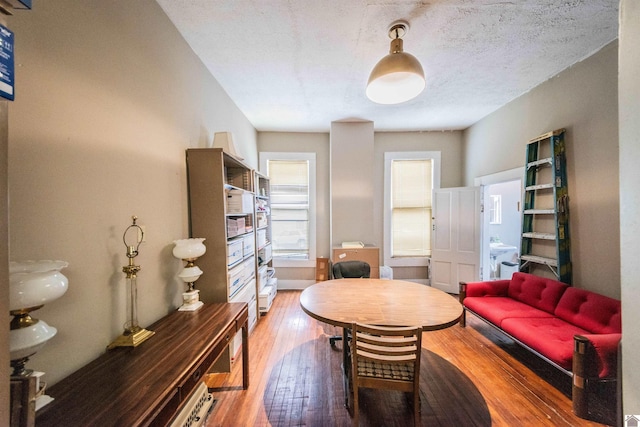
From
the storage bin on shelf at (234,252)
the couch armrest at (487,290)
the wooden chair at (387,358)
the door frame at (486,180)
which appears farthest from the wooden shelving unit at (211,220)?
the door frame at (486,180)

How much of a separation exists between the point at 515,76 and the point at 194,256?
3794 mm

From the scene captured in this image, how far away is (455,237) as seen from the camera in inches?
146

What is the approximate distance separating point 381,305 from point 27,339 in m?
1.81

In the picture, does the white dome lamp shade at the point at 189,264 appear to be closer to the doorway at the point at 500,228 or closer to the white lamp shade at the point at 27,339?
the white lamp shade at the point at 27,339

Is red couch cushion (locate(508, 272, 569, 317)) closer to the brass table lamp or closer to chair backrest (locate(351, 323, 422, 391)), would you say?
chair backrest (locate(351, 323, 422, 391))

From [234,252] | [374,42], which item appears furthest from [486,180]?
[234,252]

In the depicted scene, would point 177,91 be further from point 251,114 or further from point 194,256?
point 251,114

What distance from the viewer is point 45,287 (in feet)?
2.51

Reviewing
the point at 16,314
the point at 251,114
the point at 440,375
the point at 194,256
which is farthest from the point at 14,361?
the point at 251,114

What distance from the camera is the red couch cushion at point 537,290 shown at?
2264 millimetres

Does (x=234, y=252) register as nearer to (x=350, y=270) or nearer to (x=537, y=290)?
(x=350, y=270)

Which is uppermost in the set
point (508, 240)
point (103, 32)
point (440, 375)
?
point (103, 32)

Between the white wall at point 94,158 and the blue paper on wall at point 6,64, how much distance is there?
1.52 ft

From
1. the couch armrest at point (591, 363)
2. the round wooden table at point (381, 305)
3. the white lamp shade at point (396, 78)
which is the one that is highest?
the white lamp shade at point (396, 78)
